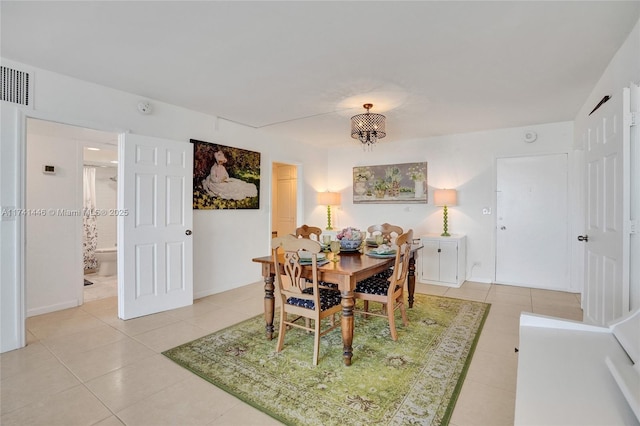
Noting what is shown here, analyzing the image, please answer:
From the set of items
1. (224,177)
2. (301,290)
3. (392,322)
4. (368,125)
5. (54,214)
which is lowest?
(392,322)

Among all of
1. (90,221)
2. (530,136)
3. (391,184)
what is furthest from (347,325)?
(90,221)

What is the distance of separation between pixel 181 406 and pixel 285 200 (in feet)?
15.7

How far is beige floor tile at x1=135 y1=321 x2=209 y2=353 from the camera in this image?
2651 mm

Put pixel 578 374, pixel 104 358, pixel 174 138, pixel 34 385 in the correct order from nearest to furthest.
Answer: pixel 578 374
pixel 34 385
pixel 104 358
pixel 174 138

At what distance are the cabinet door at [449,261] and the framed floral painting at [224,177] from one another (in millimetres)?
2864

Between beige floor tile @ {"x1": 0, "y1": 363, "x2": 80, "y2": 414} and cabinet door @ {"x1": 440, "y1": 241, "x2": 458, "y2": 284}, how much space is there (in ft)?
14.1

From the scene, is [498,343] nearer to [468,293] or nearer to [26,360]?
[468,293]

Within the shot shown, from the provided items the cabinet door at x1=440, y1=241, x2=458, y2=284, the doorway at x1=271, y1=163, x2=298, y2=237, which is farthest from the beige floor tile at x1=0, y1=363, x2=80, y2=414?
the cabinet door at x1=440, y1=241, x2=458, y2=284

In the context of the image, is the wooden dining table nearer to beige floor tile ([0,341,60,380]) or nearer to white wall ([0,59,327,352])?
beige floor tile ([0,341,60,380])

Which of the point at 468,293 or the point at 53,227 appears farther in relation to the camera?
the point at 468,293

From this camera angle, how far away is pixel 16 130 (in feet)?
8.53

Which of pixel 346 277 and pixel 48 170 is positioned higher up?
pixel 48 170

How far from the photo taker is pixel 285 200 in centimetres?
643

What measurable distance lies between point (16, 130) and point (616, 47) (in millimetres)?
4770
